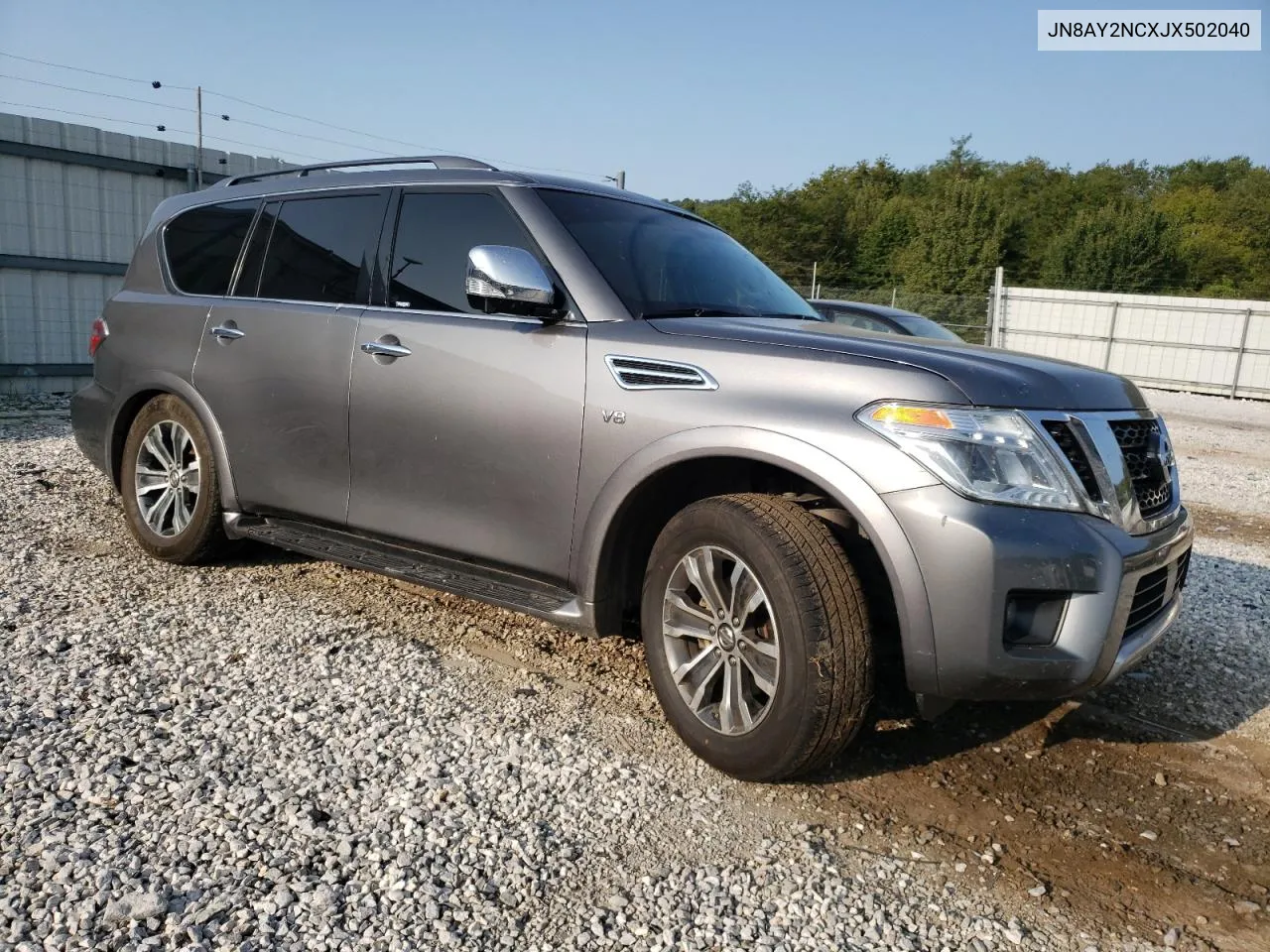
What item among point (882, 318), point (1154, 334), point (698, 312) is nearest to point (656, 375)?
point (698, 312)

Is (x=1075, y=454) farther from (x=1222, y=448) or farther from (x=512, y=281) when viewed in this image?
(x=1222, y=448)

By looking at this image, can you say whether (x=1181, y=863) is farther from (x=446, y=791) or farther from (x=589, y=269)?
(x=589, y=269)

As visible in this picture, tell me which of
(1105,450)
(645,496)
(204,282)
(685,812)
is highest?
(204,282)

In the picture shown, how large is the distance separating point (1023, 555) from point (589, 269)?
5.83 ft

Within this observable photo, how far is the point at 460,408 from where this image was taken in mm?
3533

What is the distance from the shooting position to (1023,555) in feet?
8.38

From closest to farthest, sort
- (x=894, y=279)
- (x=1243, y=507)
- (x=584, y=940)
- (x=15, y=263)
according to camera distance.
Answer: (x=584, y=940)
(x=1243, y=507)
(x=15, y=263)
(x=894, y=279)

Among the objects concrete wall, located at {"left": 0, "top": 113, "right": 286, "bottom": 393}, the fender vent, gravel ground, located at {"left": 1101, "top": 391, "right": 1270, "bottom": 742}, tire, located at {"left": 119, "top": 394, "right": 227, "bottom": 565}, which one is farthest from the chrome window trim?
concrete wall, located at {"left": 0, "top": 113, "right": 286, "bottom": 393}

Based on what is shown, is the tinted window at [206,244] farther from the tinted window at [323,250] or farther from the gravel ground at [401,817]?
the gravel ground at [401,817]

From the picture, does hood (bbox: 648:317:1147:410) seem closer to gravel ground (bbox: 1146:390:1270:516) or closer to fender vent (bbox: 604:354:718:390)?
fender vent (bbox: 604:354:718:390)

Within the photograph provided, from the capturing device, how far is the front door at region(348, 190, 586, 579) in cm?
332

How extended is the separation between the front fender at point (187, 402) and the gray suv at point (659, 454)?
0.02m

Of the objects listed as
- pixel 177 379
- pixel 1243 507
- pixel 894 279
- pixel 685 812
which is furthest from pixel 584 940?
pixel 894 279

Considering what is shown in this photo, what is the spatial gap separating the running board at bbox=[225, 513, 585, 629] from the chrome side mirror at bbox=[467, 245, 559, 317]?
38.0 inches
